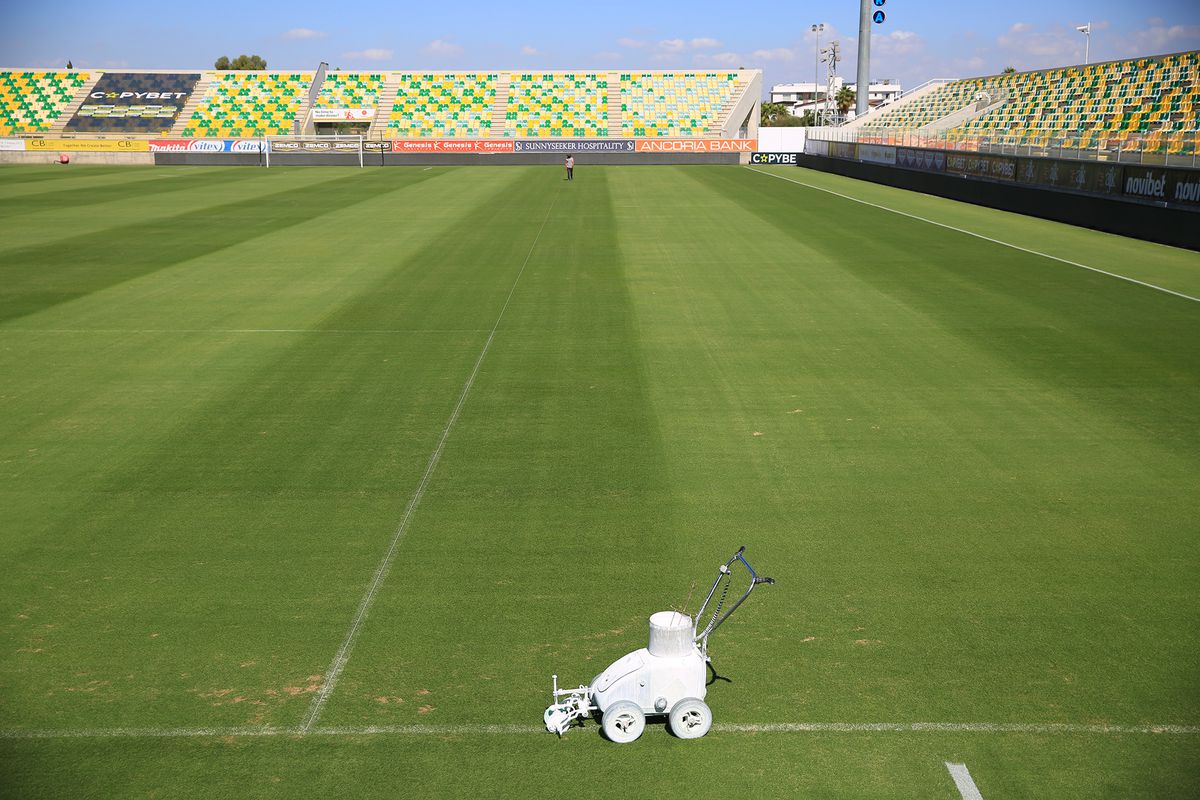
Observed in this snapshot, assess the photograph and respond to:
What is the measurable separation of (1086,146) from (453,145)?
42.9 meters

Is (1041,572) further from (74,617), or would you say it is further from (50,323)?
(50,323)

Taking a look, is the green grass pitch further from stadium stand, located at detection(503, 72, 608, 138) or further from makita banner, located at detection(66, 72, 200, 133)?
makita banner, located at detection(66, 72, 200, 133)

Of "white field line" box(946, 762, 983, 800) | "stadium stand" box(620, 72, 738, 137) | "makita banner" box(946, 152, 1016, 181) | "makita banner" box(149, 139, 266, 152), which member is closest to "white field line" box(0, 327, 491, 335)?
"white field line" box(946, 762, 983, 800)

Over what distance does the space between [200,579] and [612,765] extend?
340cm

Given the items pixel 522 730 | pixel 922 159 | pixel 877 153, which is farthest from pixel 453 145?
pixel 522 730

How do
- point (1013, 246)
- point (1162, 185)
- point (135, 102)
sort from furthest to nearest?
1. point (135, 102)
2. point (1162, 185)
3. point (1013, 246)

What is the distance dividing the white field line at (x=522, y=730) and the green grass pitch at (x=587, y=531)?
1.0 inches

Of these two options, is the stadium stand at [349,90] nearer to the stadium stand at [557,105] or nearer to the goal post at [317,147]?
the goal post at [317,147]

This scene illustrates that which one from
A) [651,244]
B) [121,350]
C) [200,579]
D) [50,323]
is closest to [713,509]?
[200,579]

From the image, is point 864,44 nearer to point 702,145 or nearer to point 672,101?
point 702,145

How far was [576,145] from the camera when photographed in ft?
208

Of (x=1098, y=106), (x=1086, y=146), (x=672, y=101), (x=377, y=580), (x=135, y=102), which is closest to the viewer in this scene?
(x=377, y=580)

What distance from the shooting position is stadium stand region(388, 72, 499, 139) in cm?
7525

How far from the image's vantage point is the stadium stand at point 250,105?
7319 centimetres
